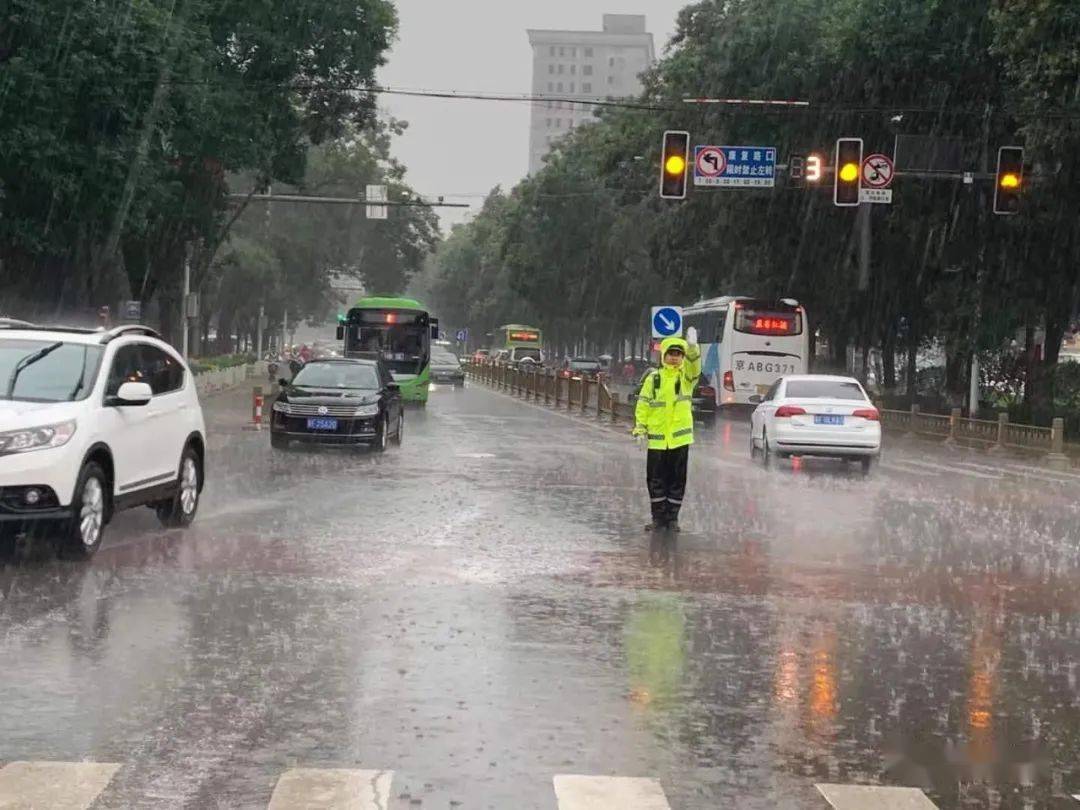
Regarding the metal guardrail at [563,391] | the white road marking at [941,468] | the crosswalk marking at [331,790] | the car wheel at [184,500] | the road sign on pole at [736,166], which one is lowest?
the metal guardrail at [563,391]

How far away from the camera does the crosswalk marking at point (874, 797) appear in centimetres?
582

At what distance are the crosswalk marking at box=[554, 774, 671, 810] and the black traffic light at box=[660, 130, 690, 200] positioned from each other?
870 inches

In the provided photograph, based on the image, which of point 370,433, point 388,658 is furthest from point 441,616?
point 370,433

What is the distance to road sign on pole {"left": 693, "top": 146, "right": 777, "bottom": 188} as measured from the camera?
111 feet

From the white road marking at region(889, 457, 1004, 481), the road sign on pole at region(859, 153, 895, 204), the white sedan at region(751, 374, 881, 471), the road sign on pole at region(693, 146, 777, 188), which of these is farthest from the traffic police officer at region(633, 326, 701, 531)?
the road sign on pole at region(693, 146, 777, 188)

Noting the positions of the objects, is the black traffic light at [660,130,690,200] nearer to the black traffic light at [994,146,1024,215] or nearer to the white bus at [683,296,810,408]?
the black traffic light at [994,146,1024,215]

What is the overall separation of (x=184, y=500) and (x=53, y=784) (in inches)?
348

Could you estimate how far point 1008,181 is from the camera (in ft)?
88.3

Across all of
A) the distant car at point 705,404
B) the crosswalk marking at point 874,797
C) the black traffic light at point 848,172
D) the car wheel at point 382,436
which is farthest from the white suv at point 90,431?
the distant car at point 705,404

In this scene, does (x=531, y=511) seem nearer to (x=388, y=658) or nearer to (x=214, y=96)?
(x=388, y=658)

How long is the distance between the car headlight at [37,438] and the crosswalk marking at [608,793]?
6.51 metres

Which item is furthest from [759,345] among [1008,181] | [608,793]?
[608,793]

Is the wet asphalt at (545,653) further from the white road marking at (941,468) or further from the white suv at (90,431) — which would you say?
the white road marking at (941,468)

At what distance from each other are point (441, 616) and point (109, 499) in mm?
3892
